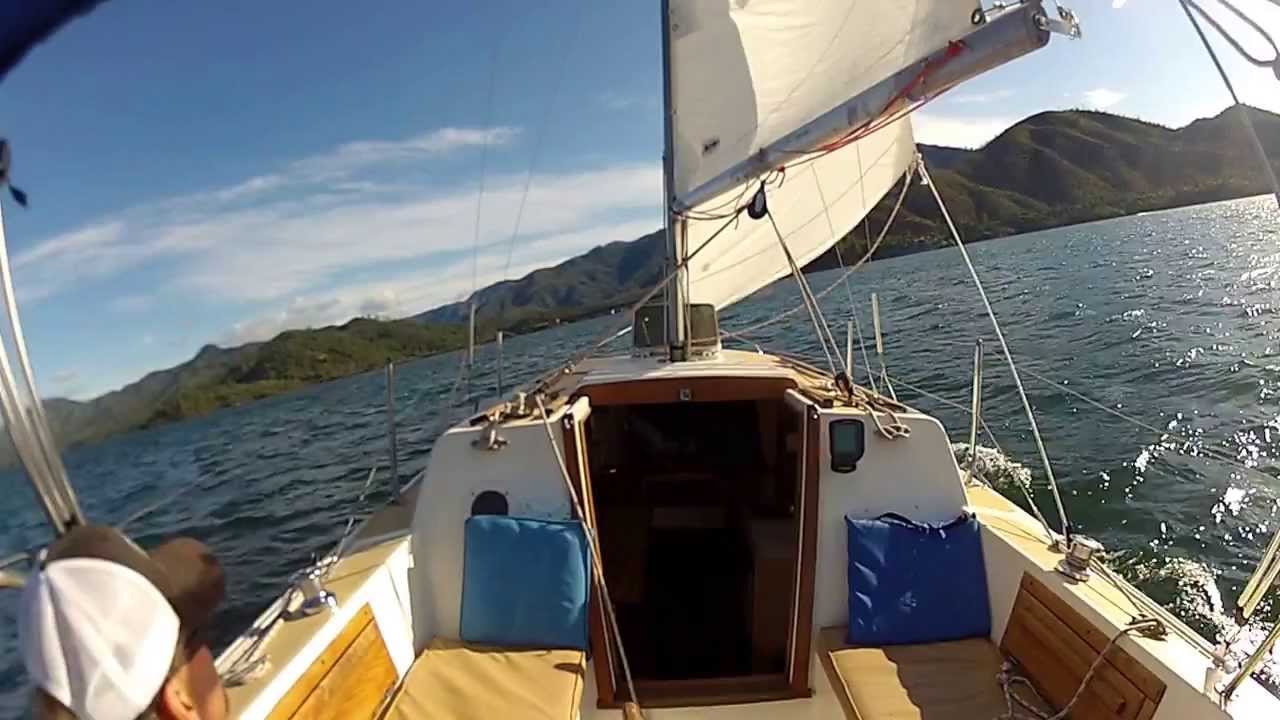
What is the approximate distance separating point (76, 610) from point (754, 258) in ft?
18.8

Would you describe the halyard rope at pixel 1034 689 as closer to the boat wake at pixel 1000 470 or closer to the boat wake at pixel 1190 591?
the boat wake at pixel 1190 591

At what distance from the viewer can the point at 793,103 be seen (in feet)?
14.0

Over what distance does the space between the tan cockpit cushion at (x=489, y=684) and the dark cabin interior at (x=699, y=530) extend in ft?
3.04

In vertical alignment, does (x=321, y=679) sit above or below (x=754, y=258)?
below

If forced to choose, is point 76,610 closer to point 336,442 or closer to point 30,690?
point 30,690

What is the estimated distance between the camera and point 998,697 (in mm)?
2928

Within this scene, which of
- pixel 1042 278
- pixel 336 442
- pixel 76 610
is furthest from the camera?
pixel 1042 278

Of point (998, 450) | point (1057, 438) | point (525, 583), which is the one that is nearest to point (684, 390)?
point (525, 583)

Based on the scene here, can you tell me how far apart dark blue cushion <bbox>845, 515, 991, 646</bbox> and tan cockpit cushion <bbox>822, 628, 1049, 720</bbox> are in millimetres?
65

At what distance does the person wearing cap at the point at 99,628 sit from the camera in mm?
977

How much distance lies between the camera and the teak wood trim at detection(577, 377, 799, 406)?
405cm

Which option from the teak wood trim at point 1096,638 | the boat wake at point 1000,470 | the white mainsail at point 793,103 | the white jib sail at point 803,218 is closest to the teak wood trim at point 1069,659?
the teak wood trim at point 1096,638

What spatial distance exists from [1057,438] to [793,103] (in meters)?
7.12

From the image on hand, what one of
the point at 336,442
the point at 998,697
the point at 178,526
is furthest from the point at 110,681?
the point at 336,442
